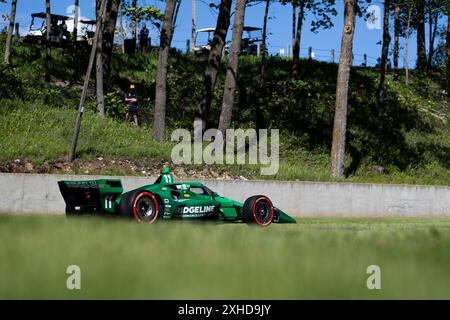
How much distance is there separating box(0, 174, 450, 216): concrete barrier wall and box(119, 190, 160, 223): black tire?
541 cm

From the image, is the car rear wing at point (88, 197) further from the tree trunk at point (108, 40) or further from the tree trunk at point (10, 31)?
the tree trunk at point (10, 31)

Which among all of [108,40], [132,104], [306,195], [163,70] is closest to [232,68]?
[163,70]

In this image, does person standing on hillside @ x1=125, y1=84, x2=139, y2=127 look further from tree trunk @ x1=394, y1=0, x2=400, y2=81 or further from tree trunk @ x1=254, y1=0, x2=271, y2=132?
tree trunk @ x1=394, y1=0, x2=400, y2=81

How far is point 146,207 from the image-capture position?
1303cm

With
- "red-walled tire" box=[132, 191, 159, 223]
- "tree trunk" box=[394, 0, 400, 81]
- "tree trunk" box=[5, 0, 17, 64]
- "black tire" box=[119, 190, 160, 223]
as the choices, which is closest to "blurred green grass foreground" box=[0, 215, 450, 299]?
"black tire" box=[119, 190, 160, 223]

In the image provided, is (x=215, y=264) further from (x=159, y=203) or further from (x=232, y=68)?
(x=232, y=68)

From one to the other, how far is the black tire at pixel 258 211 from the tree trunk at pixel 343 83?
34.3 ft

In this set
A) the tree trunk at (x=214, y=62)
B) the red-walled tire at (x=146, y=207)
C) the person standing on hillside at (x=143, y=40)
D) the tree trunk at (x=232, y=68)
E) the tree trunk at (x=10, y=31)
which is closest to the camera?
the red-walled tire at (x=146, y=207)

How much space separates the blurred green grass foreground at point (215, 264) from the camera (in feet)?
14.2

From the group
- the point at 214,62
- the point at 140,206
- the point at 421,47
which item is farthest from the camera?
the point at 421,47

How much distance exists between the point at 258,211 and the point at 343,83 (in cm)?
1140

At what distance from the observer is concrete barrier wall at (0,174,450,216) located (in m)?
17.5

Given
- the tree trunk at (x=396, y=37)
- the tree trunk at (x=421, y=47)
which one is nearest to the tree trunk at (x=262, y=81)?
the tree trunk at (x=396, y=37)
